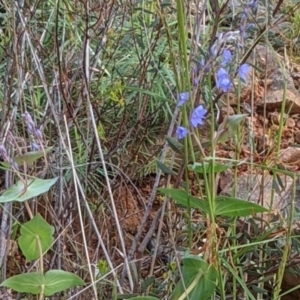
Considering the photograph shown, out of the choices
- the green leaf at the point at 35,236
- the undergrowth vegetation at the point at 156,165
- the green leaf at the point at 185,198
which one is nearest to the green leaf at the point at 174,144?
the undergrowth vegetation at the point at 156,165

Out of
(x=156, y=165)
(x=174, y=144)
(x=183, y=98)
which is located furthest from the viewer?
(x=156, y=165)

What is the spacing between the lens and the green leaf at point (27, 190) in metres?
0.92

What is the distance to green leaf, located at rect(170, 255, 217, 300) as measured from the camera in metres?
0.95

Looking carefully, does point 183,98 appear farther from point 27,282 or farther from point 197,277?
point 27,282

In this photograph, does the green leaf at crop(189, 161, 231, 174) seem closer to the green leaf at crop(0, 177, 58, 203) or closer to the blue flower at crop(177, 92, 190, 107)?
the blue flower at crop(177, 92, 190, 107)

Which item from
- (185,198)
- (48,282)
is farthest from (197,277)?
(48,282)

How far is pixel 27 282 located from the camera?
990 millimetres

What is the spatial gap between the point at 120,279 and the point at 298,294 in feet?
1.55

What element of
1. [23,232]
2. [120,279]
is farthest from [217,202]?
[120,279]

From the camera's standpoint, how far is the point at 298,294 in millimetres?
1546

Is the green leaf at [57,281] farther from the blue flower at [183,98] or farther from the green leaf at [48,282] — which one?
the blue flower at [183,98]

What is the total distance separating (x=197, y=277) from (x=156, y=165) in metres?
0.74

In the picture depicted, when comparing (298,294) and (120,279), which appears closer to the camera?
(120,279)

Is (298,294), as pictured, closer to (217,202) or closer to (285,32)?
(217,202)
